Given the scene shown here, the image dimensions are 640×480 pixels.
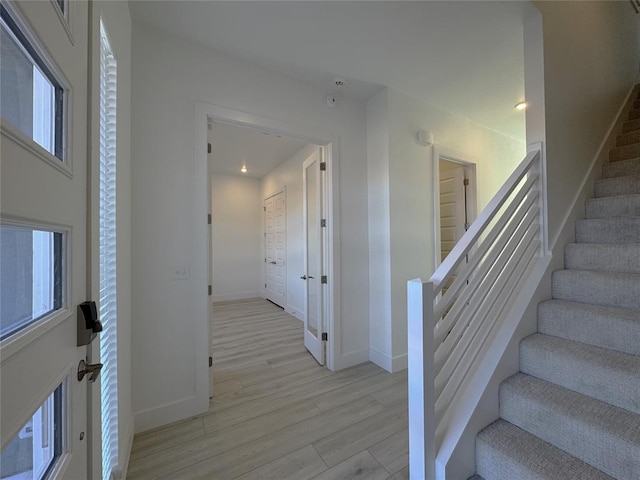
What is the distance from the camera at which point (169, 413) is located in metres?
1.81

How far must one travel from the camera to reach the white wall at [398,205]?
2.54 m

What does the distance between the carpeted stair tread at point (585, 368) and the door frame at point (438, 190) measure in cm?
149

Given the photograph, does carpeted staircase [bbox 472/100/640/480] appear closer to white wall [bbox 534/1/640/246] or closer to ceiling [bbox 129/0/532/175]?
white wall [bbox 534/1/640/246]

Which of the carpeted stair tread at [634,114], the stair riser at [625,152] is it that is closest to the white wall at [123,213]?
the stair riser at [625,152]

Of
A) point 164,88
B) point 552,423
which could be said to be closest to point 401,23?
point 164,88

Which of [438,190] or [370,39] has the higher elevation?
[370,39]

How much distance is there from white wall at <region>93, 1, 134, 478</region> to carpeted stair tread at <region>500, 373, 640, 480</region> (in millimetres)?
2034

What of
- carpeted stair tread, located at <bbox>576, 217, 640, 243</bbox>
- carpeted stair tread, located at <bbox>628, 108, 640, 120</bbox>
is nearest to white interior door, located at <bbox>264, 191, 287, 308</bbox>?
carpeted stair tread, located at <bbox>576, 217, 640, 243</bbox>

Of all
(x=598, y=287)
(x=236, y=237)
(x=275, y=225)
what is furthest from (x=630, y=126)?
(x=236, y=237)

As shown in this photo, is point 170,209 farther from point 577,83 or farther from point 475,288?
point 577,83

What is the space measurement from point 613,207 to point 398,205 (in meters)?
1.51

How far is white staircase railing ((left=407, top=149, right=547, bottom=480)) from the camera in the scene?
1.10 m

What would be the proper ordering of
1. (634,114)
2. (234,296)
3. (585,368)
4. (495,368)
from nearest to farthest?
(585,368) < (495,368) < (634,114) < (234,296)

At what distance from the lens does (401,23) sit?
1800mm
